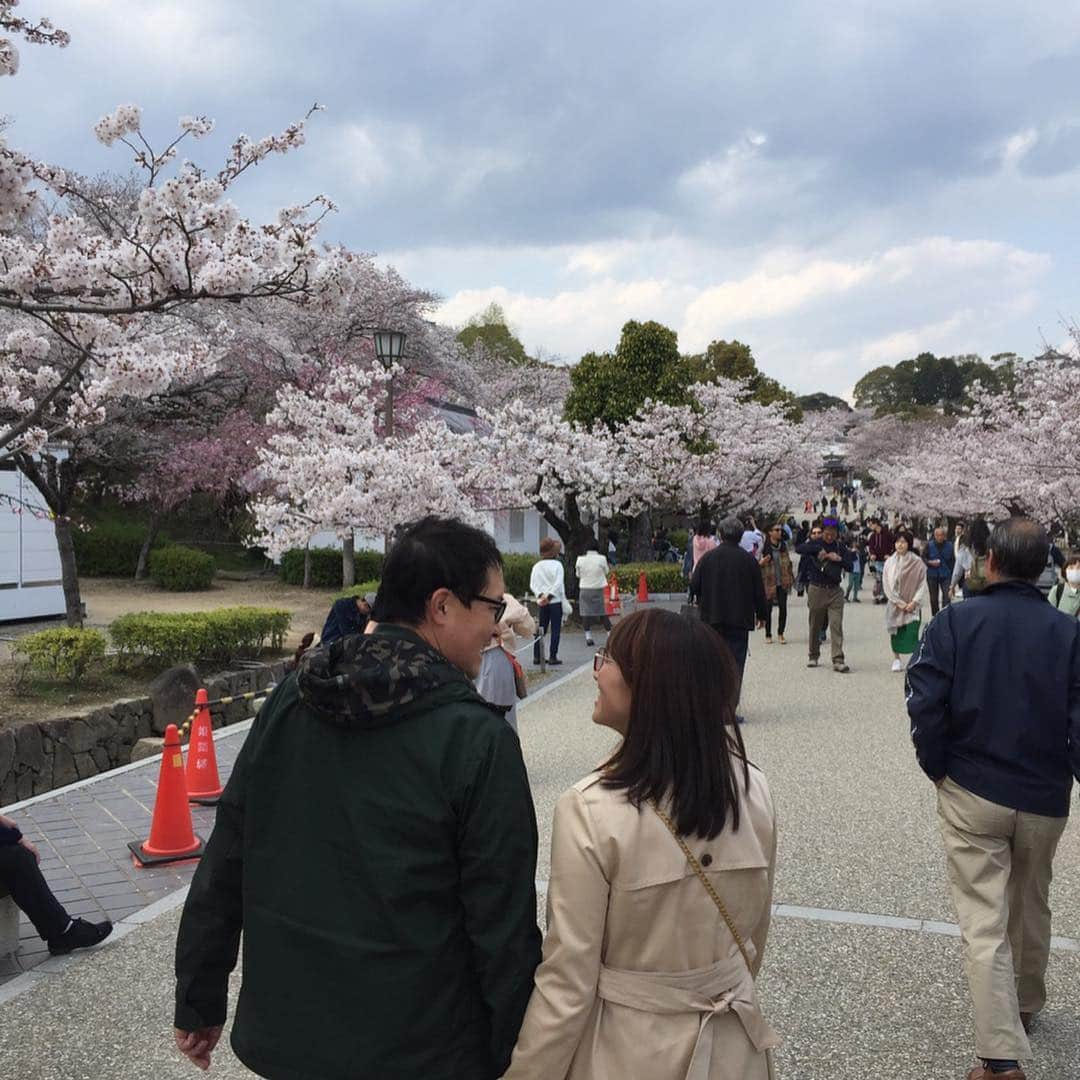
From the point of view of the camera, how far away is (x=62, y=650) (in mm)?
10188

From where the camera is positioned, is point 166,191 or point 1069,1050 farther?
point 166,191

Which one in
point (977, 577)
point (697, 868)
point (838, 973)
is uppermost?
point (697, 868)

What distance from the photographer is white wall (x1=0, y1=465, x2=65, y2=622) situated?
1548 cm

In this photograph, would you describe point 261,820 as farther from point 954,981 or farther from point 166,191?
point 166,191

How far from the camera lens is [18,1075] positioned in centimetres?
340

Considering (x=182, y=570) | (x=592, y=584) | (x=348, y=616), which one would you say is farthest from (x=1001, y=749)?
(x=182, y=570)

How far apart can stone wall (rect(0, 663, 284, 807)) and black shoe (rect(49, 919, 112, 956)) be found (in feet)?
14.6

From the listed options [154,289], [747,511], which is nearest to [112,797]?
[154,289]

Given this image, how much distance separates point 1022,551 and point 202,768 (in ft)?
17.9

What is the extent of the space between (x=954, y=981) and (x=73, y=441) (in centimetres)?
1514

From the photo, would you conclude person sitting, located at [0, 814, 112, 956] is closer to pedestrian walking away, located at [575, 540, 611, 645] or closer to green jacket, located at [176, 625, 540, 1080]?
green jacket, located at [176, 625, 540, 1080]

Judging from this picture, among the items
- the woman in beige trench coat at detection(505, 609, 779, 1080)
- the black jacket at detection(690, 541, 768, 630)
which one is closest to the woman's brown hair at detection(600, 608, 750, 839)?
the woman in beige trench coat at detection(505, 609, 779, 1080)

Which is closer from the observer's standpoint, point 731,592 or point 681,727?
point 681,727

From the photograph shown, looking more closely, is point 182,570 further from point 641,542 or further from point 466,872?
point 466,872
